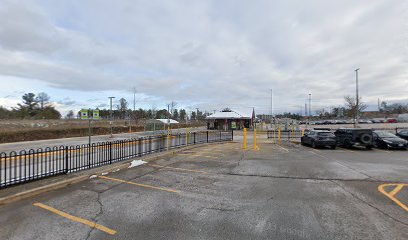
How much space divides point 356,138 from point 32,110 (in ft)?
332

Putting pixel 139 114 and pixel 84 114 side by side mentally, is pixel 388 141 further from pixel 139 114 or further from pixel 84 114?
pixel 139 114

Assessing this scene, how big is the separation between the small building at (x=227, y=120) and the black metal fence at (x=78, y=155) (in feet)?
112

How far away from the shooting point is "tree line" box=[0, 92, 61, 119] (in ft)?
256

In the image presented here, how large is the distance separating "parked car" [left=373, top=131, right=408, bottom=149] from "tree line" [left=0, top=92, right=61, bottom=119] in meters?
88.0

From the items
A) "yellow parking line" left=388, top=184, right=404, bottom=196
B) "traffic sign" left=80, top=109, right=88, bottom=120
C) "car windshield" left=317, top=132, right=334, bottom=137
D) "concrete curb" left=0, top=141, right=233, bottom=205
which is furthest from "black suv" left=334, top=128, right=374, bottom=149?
"traffic sign" left=80, top=109, right=88, bottom=120

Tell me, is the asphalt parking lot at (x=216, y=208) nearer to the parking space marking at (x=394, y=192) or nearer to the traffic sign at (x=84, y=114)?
the parking space marking at (x=394, y=192)

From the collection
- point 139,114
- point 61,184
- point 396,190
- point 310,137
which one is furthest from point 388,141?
point 139,114

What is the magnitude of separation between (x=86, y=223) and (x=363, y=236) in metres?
5.09

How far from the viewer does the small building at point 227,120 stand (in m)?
61.0

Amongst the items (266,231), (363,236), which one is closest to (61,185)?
(266,231)

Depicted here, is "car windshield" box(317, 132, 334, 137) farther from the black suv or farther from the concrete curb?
the concrete curb

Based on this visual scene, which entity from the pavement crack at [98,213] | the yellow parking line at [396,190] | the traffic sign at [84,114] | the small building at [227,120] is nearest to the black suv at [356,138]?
the yellow parking line at [396,190]

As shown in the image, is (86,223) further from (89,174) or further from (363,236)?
(363,236)

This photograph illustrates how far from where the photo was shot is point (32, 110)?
8594 cm
